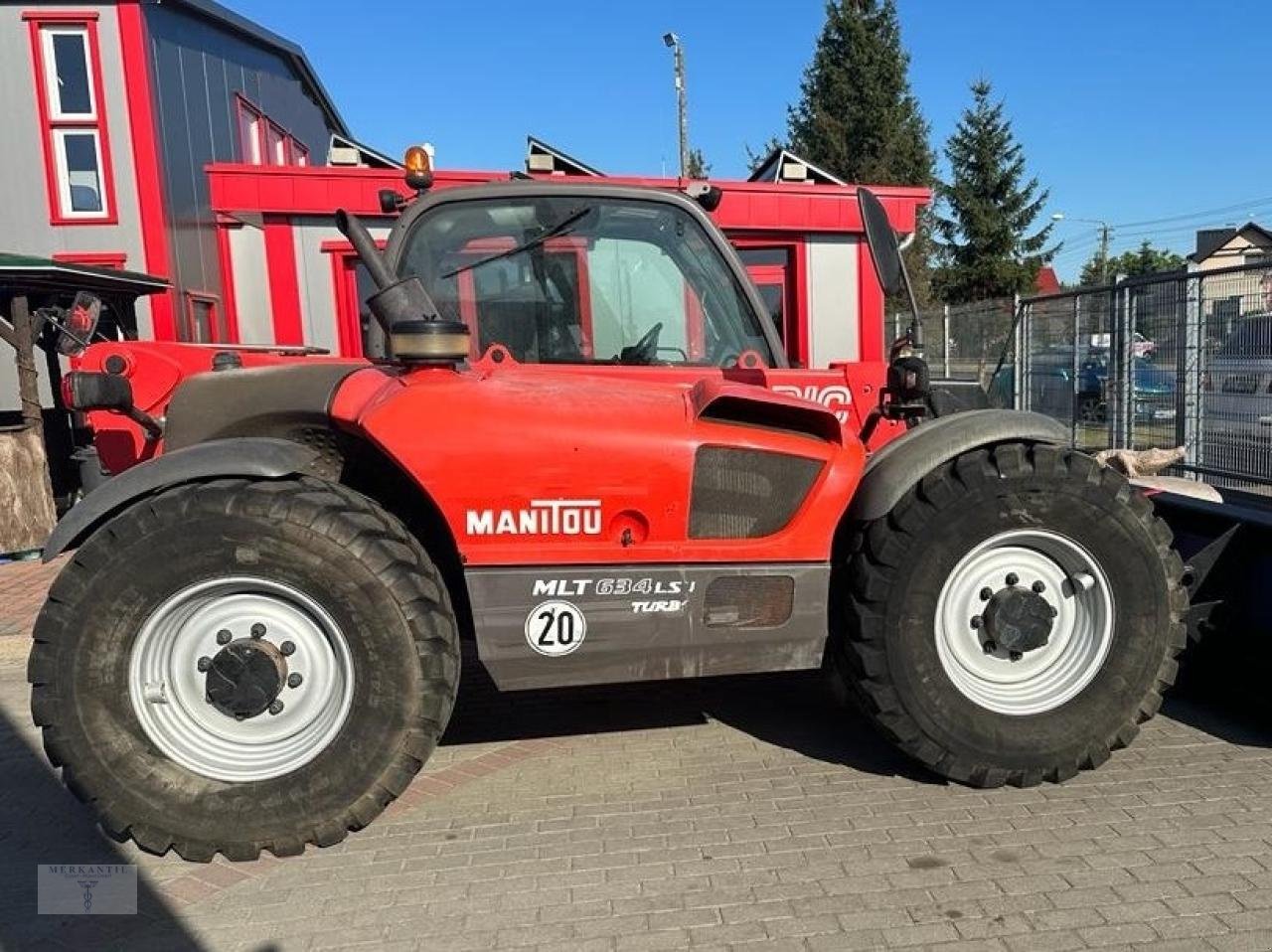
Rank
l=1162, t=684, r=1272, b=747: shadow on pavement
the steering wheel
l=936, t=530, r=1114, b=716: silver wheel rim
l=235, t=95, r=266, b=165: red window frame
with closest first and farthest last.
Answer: l=936, t=530, r=1114, b=716: silver wheel rim → the steering wheel → l=1162, t=684, r=1272, b=747: shadow on pavement → l=235, t=95, r=266, b=165: red window frame

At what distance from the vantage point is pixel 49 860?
3221 millimetres

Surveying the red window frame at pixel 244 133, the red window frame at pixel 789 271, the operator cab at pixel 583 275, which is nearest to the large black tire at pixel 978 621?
the operator cab at pixel 583 275

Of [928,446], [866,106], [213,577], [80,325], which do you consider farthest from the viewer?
[866,106]

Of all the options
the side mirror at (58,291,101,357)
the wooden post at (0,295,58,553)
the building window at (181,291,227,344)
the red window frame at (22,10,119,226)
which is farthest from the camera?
the building window at (181,291,227,344)

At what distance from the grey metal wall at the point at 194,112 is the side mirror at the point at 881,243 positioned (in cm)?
1213

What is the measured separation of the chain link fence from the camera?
23.8ft

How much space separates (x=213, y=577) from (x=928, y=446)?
2.45 m

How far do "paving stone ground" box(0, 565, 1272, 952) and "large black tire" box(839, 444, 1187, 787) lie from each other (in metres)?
0.20

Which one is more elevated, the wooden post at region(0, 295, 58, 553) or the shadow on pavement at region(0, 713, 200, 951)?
the wooden post at region(0, 295, 58, 553)

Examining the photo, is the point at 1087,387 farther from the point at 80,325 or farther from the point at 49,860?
the point at 49,860

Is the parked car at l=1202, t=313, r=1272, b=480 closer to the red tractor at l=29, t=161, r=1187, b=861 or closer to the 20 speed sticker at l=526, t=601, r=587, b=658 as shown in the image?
the red tractor at l=29, t=161, r=1187, b=861

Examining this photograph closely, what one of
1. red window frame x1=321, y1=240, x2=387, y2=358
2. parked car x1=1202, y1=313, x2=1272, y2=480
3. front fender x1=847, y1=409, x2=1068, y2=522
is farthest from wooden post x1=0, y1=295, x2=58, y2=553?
parked car x1=1202, y1=313, x2=1272, y2=480

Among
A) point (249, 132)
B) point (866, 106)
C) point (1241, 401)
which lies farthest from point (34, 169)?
point (866, 106)

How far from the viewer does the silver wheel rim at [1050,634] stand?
11.2 ft
